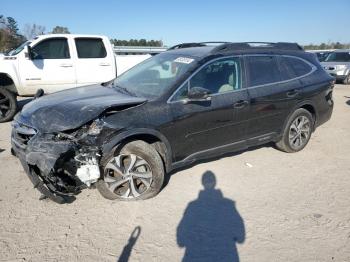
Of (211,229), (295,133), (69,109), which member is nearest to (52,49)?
(69,109)

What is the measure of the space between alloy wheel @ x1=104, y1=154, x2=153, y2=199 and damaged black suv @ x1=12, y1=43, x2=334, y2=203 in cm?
1

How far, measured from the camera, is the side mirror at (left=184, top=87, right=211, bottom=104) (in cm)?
410

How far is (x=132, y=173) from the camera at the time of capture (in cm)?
391

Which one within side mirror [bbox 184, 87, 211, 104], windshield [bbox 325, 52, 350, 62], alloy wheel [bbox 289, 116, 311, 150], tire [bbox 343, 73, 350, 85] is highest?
side mirror [bbox 184, 87, 211, 104]

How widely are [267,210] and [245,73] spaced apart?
1987mm

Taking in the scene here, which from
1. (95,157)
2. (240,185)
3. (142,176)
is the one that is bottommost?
(240,185)

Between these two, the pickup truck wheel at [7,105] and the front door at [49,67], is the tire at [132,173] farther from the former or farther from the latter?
the front door at [49,67]

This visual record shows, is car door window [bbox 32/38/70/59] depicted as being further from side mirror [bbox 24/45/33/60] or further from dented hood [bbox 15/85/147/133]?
dented hood [bbox 15/85/147/133]

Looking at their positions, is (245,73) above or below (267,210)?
above

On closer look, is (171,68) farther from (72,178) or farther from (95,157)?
(72,178)

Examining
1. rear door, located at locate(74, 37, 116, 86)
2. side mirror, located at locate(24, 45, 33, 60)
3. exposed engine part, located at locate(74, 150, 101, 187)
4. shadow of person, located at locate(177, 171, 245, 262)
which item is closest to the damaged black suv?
exposed engine part, located at locate(74, 150, 101, 187)

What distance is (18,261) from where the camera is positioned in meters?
2.96

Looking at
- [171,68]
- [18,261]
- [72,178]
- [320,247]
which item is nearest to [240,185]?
[320,247]

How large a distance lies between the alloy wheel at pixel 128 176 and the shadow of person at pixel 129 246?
1.93 feet
